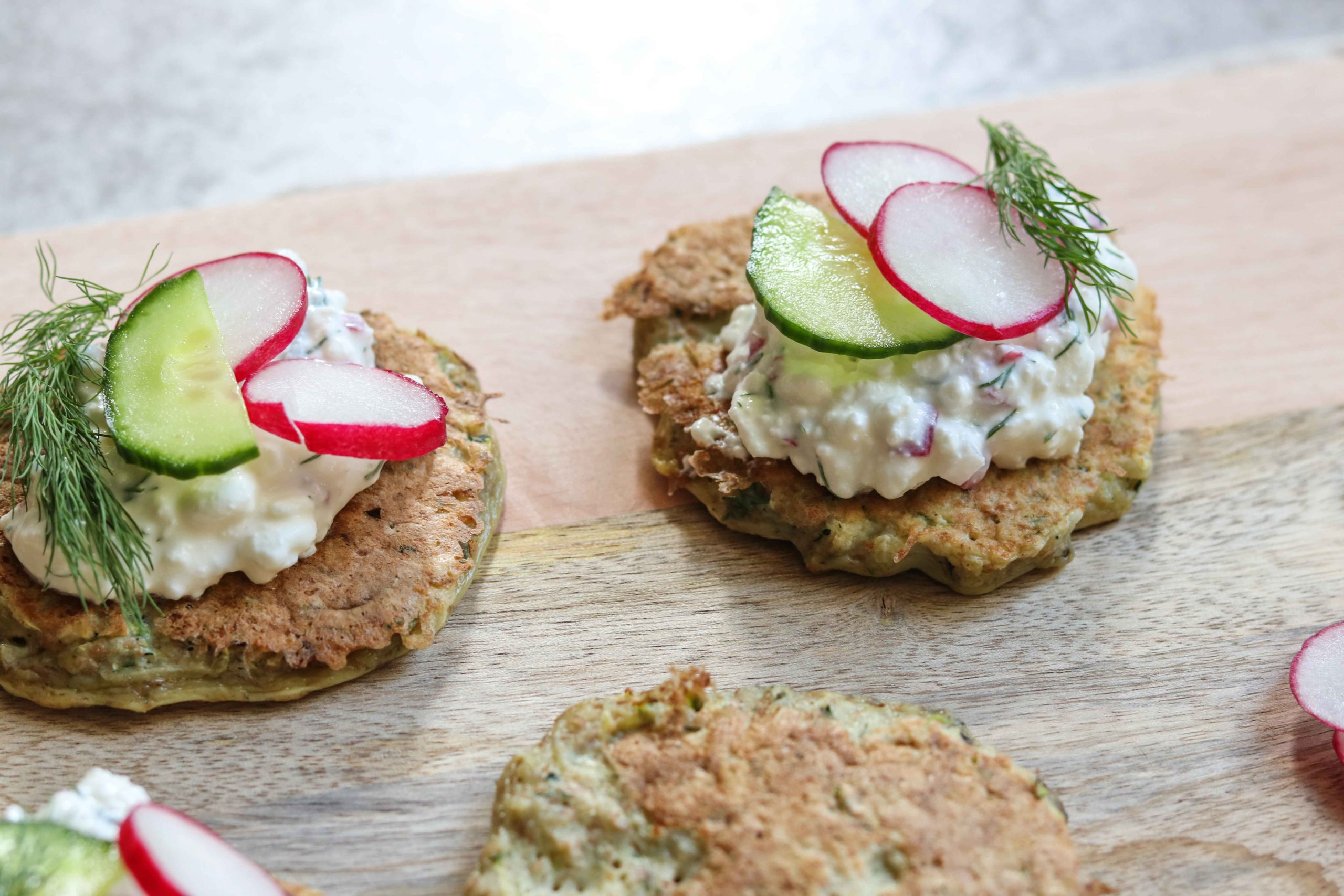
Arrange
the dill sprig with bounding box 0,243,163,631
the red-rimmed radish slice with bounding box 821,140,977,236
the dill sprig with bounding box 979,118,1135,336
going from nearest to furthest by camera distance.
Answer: the dill sprig with bounding box 0,243,163,631 < the dill sprig with bounding box 979,118,1135,336 < the red-rimmed radish slice with bounding box 821,140,977,236

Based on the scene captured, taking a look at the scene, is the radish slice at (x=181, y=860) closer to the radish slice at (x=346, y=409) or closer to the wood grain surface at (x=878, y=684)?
the wood grain surface at (x=878, y=684)

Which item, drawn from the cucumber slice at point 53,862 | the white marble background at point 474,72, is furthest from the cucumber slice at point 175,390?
the white marble background at point 474,72

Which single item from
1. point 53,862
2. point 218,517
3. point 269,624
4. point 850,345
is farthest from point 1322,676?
point 53,862

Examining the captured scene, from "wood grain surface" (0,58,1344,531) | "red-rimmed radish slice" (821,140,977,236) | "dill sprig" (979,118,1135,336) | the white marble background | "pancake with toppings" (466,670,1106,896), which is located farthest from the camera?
the white marble background

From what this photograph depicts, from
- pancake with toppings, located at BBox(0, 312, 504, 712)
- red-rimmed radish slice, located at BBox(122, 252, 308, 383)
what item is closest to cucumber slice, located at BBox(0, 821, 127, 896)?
pancake with toppings, located at BBox(0, 312, 504, 712)

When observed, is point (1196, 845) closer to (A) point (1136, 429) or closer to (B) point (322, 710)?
(A) point (1136, 429)

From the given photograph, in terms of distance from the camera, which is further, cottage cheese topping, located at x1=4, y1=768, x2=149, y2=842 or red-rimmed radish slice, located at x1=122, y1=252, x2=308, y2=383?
red-rimmed radish slice, located at x1=122, y1=252, x2=308, y2=383

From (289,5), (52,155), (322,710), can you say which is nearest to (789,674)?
(322,710)

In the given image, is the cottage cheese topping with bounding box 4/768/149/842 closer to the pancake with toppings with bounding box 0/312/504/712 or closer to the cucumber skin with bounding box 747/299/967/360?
the pancake with toppings with bounding box 0/312/504/712
